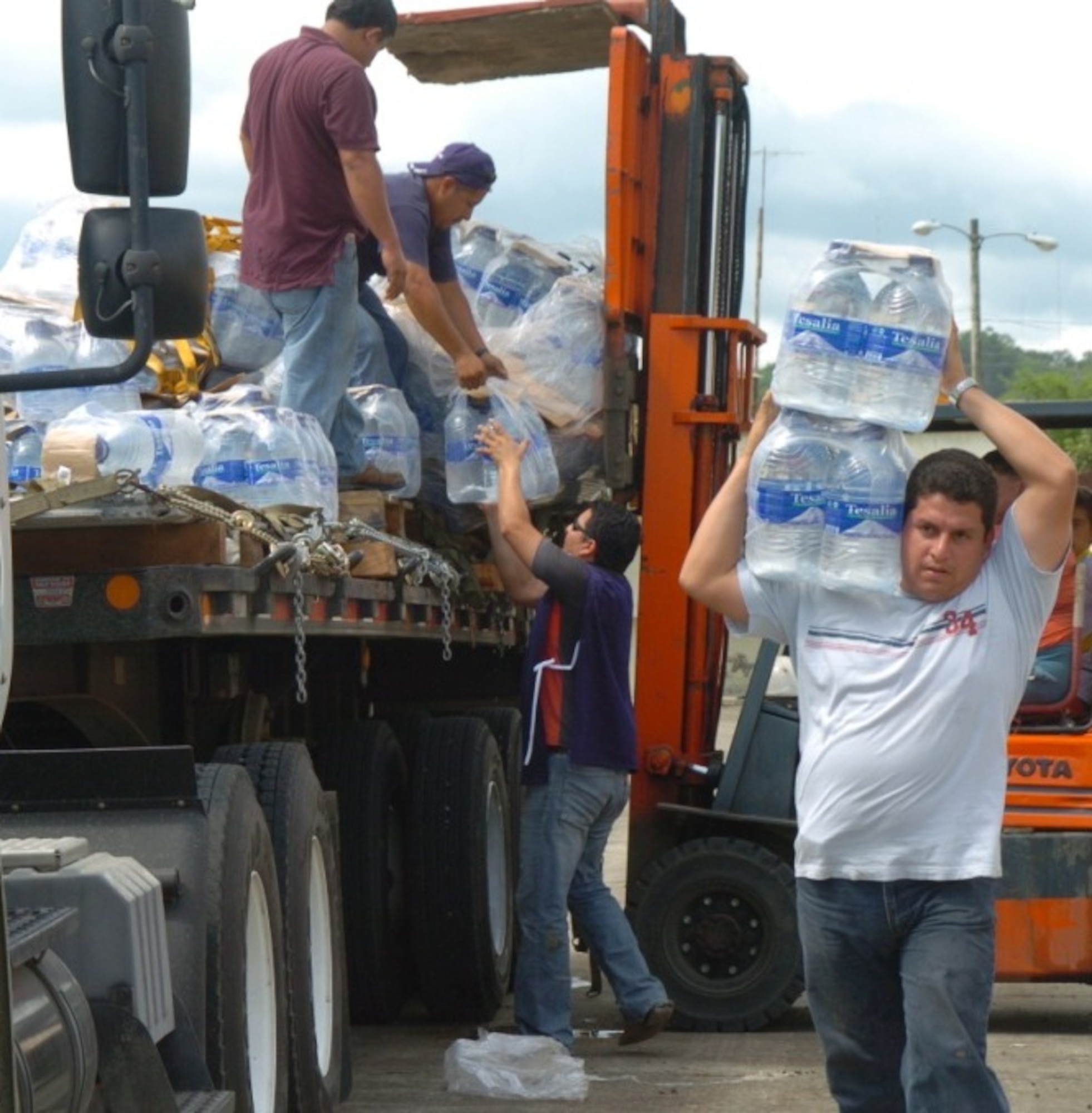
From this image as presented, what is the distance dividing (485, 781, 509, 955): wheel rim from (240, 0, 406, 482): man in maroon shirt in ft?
7.86

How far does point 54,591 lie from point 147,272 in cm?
219

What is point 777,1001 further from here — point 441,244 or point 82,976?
point 82,976

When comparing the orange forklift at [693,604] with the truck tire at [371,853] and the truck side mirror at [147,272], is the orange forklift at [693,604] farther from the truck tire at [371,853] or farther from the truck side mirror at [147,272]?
the truck side mirror at [147,272]

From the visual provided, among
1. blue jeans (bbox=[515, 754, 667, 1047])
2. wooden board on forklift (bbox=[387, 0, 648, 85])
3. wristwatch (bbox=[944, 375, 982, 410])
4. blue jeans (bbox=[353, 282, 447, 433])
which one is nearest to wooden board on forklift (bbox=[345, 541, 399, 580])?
blue jeans (bbox=[515, 754, 667, 1047])

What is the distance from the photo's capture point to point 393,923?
9594mm

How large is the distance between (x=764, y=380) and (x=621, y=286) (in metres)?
8.56

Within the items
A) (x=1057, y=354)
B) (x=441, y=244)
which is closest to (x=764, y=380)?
(x=441, y=244)

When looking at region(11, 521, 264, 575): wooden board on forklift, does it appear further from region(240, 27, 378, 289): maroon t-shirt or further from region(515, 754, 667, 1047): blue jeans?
region(515, 754, 667, 1047): blue jeans

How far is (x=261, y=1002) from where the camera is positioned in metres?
6.46

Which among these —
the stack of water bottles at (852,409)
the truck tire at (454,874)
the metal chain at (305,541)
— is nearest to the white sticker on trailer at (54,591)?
the metal chain at (305,541)

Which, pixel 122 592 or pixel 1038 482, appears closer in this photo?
pixel 1038 482

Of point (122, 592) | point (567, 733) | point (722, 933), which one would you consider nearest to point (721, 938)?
point (722, 933)

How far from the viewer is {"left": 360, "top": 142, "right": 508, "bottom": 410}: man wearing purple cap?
9000 mm

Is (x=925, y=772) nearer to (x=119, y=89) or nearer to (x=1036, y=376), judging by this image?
(x=119, y=89)
